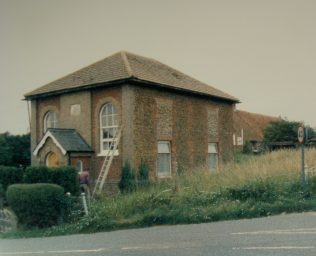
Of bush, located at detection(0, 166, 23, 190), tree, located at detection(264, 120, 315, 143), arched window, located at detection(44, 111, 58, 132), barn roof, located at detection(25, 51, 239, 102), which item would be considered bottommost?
bush, located at detection(0, 166, 23, 190)

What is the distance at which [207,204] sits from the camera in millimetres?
13922

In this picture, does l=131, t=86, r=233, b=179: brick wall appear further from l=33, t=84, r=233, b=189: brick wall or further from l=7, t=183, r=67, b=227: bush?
l=7, t=183, r=67, b=227: bush

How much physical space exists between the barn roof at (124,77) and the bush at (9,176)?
5.72m

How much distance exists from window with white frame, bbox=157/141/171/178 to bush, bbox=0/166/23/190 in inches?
279

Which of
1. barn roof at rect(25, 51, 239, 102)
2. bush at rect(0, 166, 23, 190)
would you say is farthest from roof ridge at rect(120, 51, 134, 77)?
bush at rect(0, 166, 23, 190)

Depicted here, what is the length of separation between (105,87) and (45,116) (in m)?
5.37

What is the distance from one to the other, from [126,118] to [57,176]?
5640 mm

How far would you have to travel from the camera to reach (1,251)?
10367 mm

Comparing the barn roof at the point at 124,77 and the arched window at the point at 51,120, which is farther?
the arched window at the point at 51,120

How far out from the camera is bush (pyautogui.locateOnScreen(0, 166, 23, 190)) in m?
19.8

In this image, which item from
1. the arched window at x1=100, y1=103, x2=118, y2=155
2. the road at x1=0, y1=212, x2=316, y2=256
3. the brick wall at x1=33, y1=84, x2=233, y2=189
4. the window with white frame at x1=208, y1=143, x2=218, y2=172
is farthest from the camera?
the window with white frame at x1=208, y1=143, x2=218, y2=172

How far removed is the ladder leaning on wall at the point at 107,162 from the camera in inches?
853

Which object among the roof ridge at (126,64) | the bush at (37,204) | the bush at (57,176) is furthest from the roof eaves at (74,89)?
the bush at (37,204)

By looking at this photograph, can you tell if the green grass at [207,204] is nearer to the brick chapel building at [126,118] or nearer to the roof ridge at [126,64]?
the brick chapel building at [126,118]
